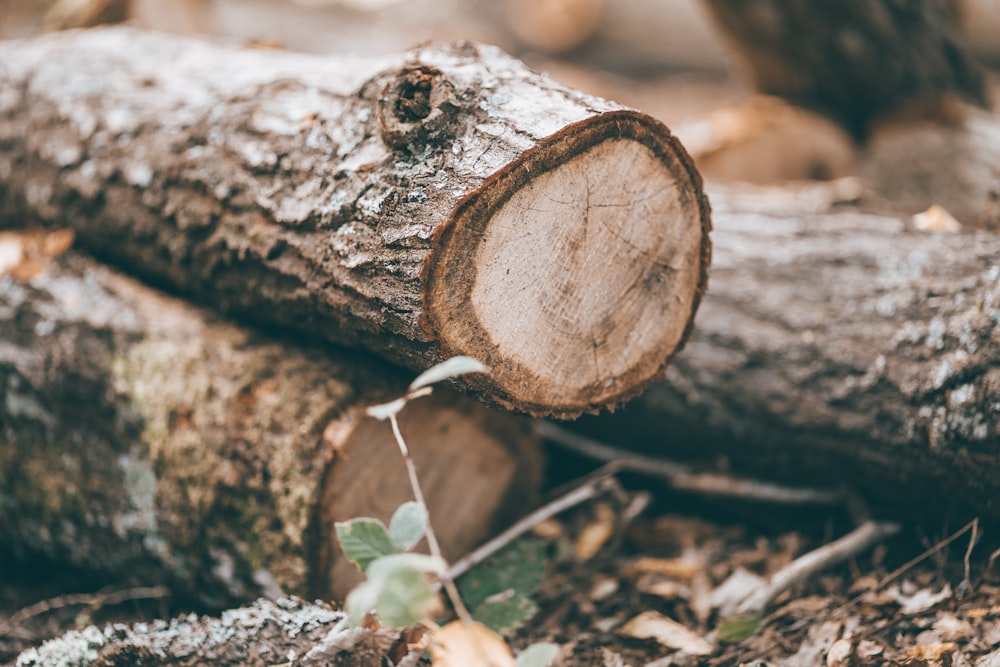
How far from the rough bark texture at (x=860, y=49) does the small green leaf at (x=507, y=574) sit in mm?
2517

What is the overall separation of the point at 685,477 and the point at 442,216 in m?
1.18

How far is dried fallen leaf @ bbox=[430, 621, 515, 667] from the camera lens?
113 cm

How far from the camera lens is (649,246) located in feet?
5.14

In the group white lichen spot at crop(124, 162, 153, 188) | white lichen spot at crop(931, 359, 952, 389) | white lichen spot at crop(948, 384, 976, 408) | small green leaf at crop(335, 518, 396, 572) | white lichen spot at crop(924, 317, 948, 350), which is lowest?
small green leaf at crop(335, 518, 396, 572)

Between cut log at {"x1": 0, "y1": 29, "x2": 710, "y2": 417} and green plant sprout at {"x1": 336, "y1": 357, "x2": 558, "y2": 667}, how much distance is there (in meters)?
0.18

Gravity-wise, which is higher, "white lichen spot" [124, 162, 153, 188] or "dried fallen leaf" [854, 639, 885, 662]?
"white lichen spot" [124, 162, 153, 188]

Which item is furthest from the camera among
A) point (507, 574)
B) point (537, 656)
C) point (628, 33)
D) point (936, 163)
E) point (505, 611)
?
point (628, 33)

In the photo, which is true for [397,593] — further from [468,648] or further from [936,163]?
[936,163]

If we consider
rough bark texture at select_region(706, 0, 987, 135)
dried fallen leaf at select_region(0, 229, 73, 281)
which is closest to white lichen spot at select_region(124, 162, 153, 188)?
dried fallen leaf at select_region(0, 229, 73, 281)

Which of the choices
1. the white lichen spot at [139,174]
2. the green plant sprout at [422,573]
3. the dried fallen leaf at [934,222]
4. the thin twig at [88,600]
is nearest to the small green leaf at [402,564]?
the green plant sprout at [422,573]

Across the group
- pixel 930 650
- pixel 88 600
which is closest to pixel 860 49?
pixel 930 650

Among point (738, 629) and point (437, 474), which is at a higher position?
point (437, 474)

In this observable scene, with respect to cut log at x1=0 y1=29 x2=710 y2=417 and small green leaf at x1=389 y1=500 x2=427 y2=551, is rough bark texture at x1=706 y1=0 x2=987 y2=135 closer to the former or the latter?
cut log at x1=0 y1=29 x2=710 y2=417

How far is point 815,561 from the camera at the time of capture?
1.83 m
